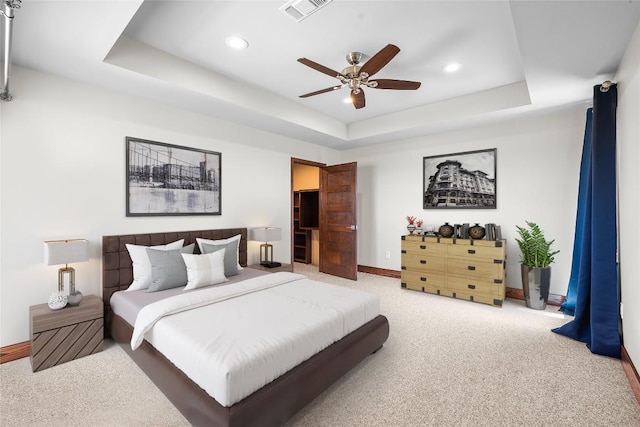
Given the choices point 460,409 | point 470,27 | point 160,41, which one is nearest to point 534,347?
point 460,409

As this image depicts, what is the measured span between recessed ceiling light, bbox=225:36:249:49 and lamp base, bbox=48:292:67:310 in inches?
108

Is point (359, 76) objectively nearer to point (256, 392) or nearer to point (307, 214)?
point (256, 392)

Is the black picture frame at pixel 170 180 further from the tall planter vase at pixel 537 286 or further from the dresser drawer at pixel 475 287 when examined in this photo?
the tall planter vase at pixel 537 286

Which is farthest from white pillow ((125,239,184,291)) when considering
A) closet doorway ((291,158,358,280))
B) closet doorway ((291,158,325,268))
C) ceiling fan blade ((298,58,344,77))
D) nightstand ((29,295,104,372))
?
closet doorway ((291,158,325,268))

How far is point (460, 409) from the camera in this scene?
6.27ft

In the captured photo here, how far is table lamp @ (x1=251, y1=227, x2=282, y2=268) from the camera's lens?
4268 mm

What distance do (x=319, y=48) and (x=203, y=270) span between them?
250cm

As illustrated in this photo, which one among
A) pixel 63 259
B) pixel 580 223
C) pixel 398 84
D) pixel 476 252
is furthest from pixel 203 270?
pixel 580 223

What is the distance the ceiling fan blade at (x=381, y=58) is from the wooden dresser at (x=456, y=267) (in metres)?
2.83

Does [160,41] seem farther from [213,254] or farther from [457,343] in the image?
[457,343]

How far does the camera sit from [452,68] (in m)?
3.23

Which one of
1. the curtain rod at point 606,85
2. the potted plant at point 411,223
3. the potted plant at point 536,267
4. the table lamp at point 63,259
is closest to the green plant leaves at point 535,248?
the potted plant at point 536,267

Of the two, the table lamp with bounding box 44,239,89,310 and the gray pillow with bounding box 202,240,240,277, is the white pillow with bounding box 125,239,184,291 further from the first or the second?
the gray pillow with bounding box 202,240,240,277

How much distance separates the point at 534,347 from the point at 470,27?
9.76 ft
